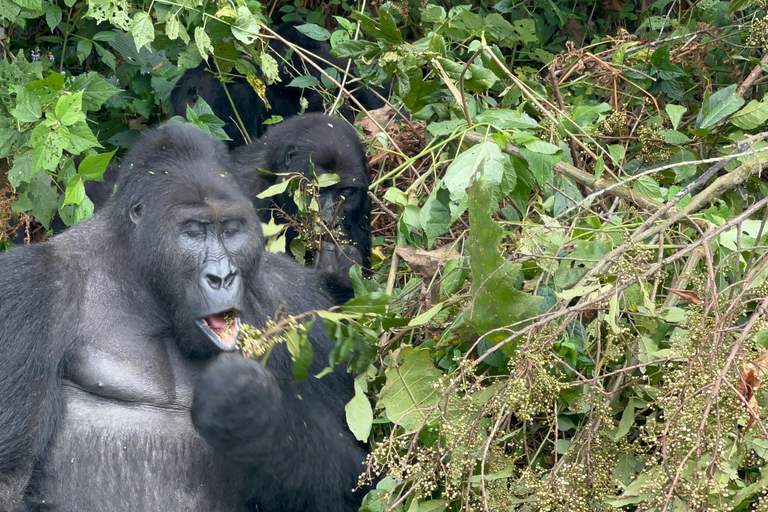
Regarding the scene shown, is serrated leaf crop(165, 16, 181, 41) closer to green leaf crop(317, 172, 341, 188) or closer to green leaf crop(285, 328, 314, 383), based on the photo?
green leaf crop(317, 172, 341, 188)

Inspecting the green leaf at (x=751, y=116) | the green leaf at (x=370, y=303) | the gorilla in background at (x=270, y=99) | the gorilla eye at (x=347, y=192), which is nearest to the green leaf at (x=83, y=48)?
the gorilla in background at (x=270, y=99)

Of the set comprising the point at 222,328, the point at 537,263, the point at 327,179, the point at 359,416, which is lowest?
the point at 327,179

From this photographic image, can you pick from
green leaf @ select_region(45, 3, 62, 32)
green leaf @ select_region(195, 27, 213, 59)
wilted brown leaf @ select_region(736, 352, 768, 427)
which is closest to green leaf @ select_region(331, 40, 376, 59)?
green leaf @ select_region(195, 27, 213, 59)

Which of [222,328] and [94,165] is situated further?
[94,165]

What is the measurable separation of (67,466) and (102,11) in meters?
1.93

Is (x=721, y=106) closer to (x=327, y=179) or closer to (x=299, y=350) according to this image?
(x=327, y=179)

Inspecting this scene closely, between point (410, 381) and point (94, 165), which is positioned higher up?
point (94, 165)

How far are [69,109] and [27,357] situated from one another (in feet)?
3.59

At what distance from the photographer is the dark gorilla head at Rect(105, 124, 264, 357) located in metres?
2.58

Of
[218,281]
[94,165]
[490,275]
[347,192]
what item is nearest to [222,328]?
[218,281]

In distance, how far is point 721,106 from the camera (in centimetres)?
344

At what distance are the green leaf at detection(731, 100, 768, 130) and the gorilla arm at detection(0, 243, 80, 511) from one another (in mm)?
2554

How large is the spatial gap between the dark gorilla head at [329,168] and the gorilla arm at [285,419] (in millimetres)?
880

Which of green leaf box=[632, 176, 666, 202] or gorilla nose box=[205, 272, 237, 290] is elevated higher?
green leaf box=[632, 176, 666, 202]
